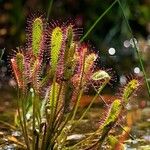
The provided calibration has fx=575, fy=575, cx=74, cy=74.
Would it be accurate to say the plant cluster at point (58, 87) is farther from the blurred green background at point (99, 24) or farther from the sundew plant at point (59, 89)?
the blurred green background at point (99, 24)

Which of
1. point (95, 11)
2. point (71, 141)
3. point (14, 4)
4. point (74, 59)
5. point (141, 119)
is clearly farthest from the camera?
point (95, 11)

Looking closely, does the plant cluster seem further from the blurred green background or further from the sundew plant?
the blurred green background

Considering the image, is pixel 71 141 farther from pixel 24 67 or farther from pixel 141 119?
pixel 141 119

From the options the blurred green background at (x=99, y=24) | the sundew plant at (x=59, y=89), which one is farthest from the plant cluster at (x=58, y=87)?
the blurred green background at (x=99, y=24)

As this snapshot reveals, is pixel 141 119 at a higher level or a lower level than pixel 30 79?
lower

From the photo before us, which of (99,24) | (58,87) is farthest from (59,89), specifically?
(99,24)

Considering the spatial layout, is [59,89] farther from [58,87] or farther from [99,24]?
[99,24]

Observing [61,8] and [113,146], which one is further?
[61,8]

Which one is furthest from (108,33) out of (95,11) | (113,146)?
(113,146)
